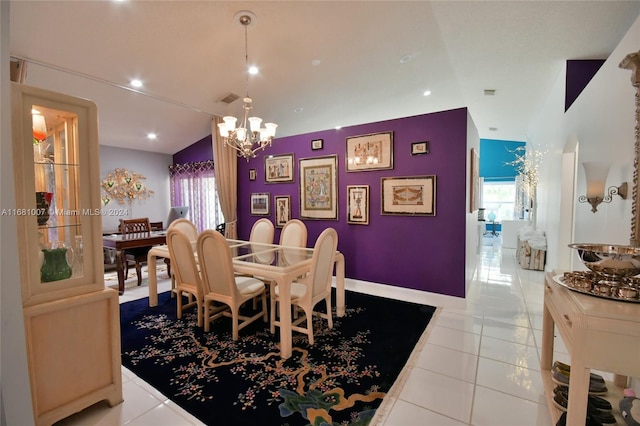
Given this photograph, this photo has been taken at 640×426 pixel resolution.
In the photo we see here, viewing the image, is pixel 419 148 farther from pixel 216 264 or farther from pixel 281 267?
pixel 216 264

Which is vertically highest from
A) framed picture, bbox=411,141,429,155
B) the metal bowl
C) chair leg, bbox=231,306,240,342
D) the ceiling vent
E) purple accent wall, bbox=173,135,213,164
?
the ceiling vent

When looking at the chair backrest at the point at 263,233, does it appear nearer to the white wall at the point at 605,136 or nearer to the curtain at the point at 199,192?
the curtain at the point at 199,192

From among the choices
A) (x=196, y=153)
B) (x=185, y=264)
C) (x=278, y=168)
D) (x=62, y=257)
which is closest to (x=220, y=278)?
(x=185, y=264)

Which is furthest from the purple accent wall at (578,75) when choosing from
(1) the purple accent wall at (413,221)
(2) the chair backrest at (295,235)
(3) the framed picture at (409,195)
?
(2) the chair backrest at (295,235)

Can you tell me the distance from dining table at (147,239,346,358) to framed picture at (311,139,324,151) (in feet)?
5.88

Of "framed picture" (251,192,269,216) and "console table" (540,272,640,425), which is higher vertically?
"framed picture" (251,192,269,216)

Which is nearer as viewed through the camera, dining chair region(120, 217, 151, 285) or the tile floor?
A: the tile floor

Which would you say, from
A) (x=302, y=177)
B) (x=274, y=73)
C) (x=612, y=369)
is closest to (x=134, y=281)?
(x=302, y=177)

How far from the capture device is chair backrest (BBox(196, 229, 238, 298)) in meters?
2.34

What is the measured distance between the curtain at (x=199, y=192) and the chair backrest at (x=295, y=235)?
3.42m

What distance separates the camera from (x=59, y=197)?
1.61m

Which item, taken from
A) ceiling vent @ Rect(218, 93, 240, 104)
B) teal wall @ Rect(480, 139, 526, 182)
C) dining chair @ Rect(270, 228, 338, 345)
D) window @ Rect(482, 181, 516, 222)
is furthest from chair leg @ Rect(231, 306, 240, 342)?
window @ Rect(482, 181, 516, 222)

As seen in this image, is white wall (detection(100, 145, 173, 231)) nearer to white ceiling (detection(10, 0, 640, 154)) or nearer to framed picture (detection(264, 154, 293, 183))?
white ceiling (detection(10, 0, 640, 154))

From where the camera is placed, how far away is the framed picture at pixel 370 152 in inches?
Answer: 148
